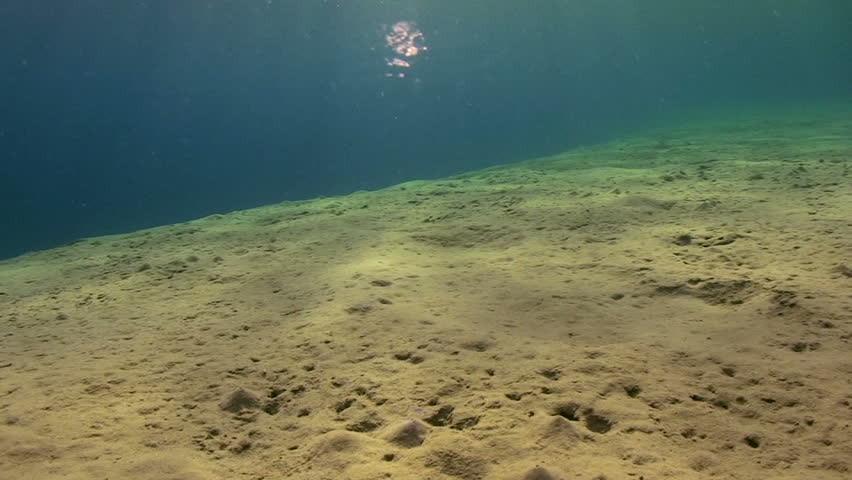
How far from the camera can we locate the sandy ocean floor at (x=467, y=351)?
8.69 ft

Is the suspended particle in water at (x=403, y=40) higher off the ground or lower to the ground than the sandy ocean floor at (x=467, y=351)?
higher

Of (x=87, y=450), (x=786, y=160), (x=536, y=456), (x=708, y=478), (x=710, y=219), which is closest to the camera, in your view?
(x=708, y=478)

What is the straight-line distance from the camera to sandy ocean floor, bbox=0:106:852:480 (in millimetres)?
2648

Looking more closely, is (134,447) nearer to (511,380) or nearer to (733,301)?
(511,380)

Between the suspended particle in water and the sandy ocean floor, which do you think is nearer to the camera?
the sandy ocean floor

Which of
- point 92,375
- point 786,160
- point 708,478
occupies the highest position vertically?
point 786,160

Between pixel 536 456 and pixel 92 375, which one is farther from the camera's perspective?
pixel 92 375

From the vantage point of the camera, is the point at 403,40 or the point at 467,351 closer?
the point at 467,351

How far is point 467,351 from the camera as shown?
359 cm

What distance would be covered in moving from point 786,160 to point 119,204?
47.2m

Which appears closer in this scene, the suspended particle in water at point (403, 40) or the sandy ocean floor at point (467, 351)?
the sandy ocean floor at point (467, 351)

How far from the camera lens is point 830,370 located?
295 cm

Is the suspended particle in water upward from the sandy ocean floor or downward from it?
upward

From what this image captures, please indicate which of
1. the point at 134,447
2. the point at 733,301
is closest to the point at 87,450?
the point at 134,447
